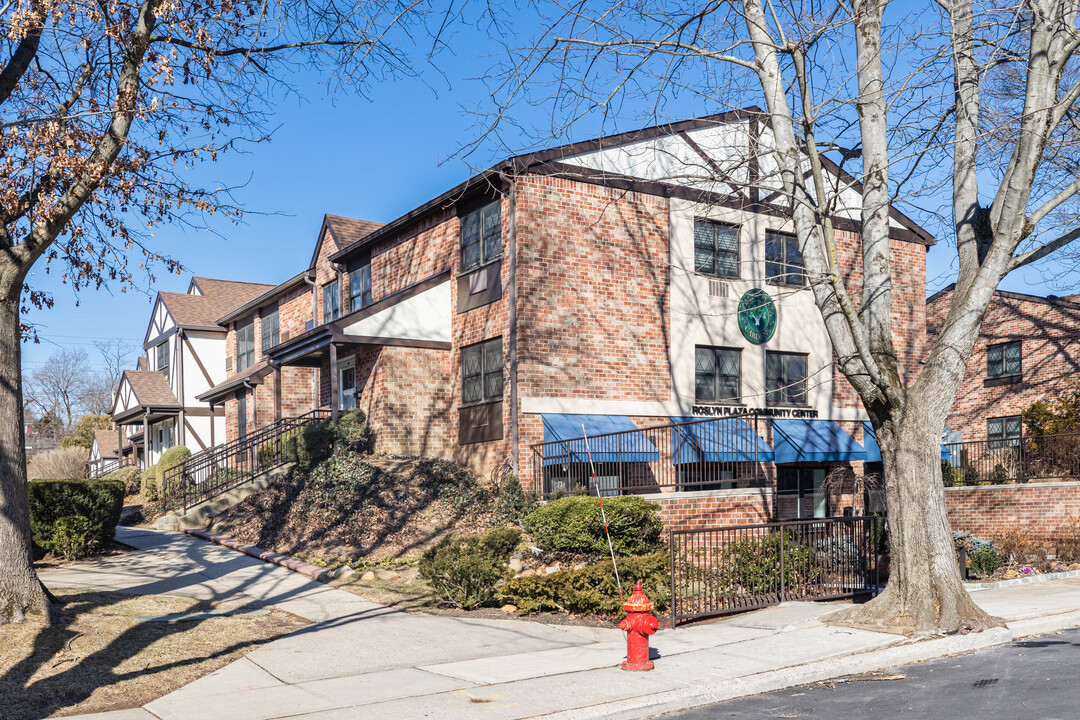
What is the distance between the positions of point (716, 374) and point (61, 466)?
2494 cm

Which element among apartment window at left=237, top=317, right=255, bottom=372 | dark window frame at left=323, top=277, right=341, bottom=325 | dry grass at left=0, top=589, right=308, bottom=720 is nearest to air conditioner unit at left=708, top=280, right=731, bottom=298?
dark window frame at left=323, top=277, right=341, bottom=325

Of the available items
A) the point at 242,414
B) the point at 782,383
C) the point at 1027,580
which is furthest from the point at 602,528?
the point at 242,414

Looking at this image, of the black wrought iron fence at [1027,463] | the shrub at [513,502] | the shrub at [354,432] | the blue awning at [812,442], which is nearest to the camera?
the shrub at [513,502]

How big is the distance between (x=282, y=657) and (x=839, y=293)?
7397mm

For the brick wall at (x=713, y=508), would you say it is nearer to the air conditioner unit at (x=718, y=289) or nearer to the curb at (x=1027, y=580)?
the curb at (x=1027, y=580)

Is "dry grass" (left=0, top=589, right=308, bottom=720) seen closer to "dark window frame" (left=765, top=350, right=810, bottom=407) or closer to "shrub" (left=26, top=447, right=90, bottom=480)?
"dark window frame" (left=765, top=350, right=810, bottom=407)

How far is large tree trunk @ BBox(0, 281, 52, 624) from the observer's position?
9.09 metres

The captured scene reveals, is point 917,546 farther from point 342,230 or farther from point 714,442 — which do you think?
point 342,230

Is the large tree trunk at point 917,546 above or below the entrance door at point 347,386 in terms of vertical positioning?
below

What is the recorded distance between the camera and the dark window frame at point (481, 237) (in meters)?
20.3

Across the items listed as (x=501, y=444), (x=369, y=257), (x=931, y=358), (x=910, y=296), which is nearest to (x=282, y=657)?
(x=931, y=358)

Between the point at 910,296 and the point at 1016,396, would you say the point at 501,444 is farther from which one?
the point at 1016,396

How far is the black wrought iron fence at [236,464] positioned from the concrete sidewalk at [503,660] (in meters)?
8.51

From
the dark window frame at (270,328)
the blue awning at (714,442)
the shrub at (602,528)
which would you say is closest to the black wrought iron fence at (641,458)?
the blue awning at (714,442)
